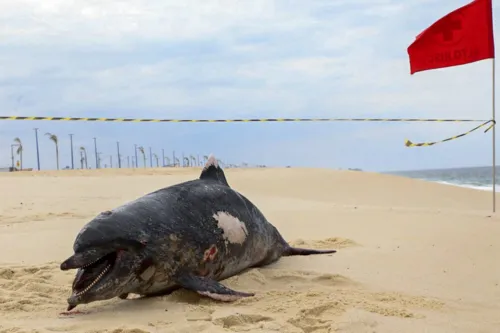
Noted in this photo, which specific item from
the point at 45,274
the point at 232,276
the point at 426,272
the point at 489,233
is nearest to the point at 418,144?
the point at 489,233

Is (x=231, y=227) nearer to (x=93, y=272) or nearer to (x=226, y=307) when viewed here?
(x=226, y=307)

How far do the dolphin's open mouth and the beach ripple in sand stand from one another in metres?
0.19

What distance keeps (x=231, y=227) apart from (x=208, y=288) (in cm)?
90

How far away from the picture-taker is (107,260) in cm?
372

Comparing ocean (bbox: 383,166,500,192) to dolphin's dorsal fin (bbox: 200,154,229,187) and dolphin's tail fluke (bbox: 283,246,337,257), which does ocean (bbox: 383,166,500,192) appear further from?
dolphin's dorsal fin (bbox: 200,154,229,187)

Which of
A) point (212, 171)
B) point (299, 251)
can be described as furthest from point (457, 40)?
point (212, 171)

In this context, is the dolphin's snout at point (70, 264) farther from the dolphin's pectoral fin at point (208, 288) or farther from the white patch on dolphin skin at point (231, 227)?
the white patch on dolphin skin at point (231, 227)

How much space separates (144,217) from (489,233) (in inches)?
203

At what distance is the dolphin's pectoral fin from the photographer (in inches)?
154

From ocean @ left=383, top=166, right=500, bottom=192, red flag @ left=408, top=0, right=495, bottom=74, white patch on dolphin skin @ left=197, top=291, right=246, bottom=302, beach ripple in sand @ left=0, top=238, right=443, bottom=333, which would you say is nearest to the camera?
beach ripple in sand @ left=0, top=238, right=443, bottom=333

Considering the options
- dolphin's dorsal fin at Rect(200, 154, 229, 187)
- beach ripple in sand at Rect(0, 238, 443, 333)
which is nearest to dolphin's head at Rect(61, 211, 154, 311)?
Result: beach ripple in sand at Rect(0, 238, 443, 333)

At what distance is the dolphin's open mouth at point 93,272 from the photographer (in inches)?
143

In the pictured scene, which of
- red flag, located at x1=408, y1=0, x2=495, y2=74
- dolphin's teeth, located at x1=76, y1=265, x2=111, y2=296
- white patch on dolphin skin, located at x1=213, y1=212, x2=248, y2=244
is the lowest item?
dolphin's teeth, located at x1=76, y1=265, x2=111, y2=296

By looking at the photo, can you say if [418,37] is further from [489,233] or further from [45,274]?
[45,274]
